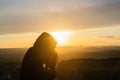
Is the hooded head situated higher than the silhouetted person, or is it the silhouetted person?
the hooded head

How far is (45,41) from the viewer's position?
7965mm

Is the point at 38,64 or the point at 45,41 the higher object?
the point at 45,41

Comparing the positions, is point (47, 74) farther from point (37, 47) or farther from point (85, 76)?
point (85, 76)

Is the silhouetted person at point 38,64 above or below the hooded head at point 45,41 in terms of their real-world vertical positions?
below

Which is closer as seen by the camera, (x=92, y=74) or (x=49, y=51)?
(x=49, y=51)

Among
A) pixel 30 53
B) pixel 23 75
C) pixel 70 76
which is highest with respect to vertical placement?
pixel 30 53

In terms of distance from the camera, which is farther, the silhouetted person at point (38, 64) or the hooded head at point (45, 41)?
the hooded head at point (45, 41)

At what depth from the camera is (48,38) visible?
798 centimetres

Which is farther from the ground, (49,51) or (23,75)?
(49,51)

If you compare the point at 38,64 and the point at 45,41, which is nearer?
the point at 38,64

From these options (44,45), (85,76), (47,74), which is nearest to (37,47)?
(44,45)

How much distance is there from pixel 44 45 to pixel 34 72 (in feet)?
2.14

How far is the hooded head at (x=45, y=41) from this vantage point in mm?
7898

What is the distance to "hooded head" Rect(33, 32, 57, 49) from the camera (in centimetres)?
790
